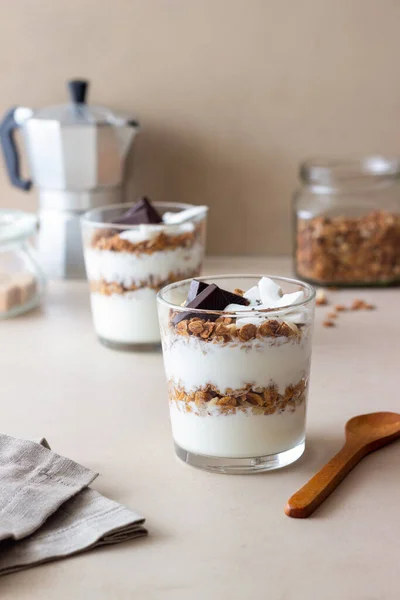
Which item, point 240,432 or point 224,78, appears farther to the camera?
point 224,78

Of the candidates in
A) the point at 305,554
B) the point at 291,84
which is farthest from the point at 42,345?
the point at 291,84

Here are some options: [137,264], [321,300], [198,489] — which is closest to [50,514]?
[198,489]

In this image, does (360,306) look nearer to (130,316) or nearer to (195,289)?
(130,316)

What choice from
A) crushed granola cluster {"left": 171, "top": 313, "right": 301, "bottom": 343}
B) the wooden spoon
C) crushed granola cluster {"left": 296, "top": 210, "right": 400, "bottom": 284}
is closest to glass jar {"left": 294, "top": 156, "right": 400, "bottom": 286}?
crushed granola cluster {"left": 296, "top": 210, "right": 400, "bottom": 284}

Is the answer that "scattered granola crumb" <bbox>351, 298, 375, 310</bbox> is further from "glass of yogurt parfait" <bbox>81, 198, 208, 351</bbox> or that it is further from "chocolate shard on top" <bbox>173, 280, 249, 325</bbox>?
"chocolate shard on top" <bbox>173, 280, 249, 325</bbox>

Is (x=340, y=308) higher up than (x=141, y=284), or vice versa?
(x=141, y=284)

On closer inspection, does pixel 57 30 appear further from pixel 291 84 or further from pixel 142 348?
pixel 142 348
